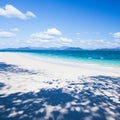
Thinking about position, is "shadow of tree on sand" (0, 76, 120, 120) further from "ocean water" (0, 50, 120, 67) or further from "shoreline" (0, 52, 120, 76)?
"ocean water" (0, 50, 120, 67)

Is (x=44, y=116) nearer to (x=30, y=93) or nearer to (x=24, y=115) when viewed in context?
(x=24, y=115)

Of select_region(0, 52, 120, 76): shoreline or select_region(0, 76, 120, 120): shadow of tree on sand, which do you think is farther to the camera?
select_region(0, 52, 120, 76): shoreline

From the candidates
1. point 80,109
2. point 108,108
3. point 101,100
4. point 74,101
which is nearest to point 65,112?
point 80,109

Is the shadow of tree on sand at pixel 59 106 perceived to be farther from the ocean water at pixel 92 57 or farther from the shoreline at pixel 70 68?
the ocean water at pixel 92 57

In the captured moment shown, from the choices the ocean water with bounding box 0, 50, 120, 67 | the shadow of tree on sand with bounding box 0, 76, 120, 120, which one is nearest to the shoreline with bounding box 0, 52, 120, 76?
the shadow of tree on sand with bounding box 0, 76, 120, 120

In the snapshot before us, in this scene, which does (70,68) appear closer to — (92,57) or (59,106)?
(59,106)

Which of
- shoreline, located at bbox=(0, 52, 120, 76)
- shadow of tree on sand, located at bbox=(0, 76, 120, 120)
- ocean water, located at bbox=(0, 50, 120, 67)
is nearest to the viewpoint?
shadow of tree on sand, located at bbox=(0, 76, 120, 120)

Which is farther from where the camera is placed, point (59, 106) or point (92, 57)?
point (92, 57)

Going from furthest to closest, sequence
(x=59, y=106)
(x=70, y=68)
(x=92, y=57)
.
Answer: (x=92, y=57) < (x=70, y=68) < (x=59, y=106)

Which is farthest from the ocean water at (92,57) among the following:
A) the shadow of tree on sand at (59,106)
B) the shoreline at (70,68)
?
the shadow of tree on sand at (59,106)

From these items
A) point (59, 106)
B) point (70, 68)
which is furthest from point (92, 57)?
point (59, 106)

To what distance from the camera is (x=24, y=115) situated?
6.36m

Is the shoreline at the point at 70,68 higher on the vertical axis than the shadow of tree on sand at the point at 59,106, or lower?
lower

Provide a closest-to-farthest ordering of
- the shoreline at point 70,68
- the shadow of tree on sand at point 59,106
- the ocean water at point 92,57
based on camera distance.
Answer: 1. the shadow of tree on sand at point 59,106
2. the shoreline at point 70,68
3. the ocean water at point 92,57
